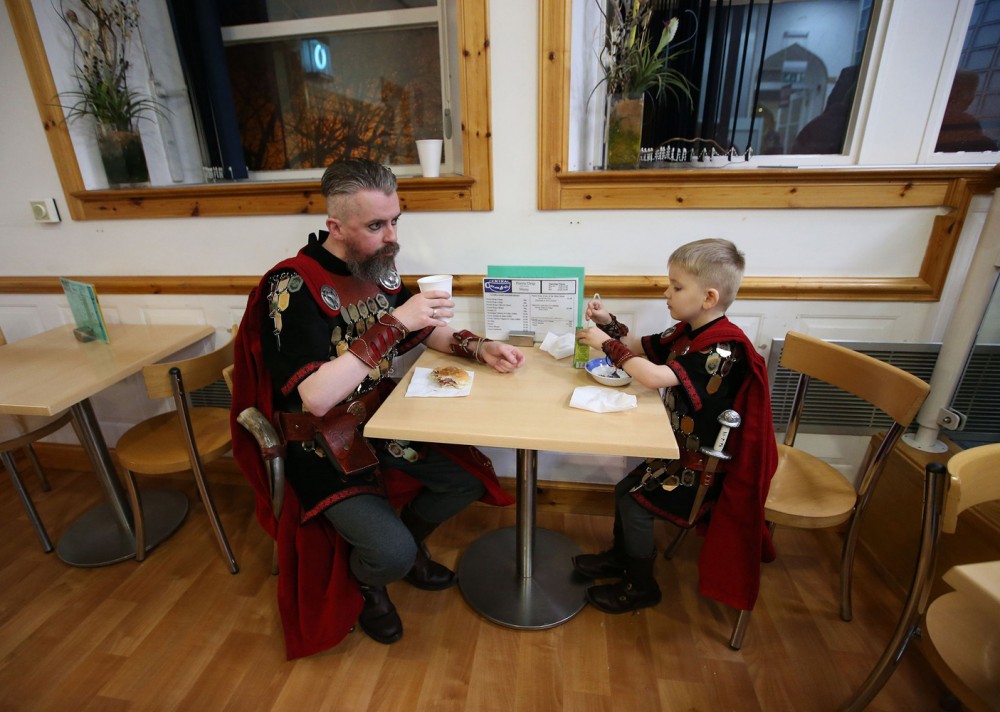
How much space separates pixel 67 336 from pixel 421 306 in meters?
1.60

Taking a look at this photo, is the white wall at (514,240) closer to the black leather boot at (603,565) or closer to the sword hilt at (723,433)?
the black leather boot at (603,565)

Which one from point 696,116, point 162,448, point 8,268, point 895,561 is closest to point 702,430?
point 895,561

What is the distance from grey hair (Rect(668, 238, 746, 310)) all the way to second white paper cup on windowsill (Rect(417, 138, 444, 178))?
35.9 inches

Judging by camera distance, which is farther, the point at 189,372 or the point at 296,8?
the point at 296,8

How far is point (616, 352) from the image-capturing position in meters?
1.22

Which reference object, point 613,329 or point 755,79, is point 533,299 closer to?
point 613,329

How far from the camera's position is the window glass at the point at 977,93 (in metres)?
1.47

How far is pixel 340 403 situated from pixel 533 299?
0.68 m

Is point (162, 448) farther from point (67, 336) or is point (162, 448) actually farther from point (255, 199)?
point (255, 199)

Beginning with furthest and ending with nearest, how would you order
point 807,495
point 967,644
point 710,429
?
point 807,495
point 710,429
point 967,644

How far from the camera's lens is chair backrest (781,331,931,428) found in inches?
46.8

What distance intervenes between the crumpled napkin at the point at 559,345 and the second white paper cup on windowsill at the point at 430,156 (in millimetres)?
711

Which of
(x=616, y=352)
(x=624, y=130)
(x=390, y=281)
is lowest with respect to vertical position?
(x=616, y=352)

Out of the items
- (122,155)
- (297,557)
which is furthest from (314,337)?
(122,155)
